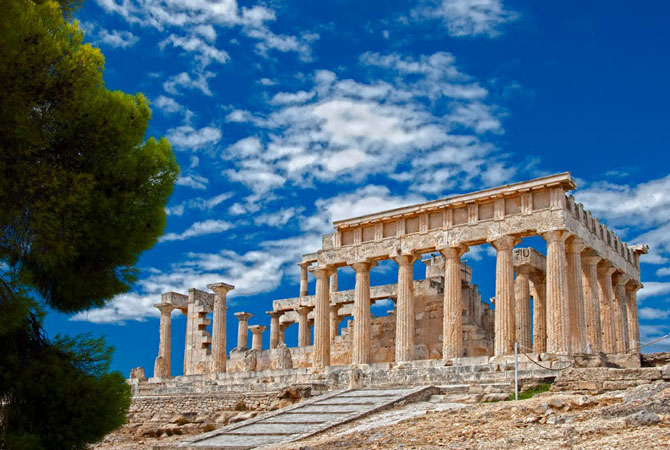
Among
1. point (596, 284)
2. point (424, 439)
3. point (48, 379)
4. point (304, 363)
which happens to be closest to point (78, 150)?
point (48, 379)

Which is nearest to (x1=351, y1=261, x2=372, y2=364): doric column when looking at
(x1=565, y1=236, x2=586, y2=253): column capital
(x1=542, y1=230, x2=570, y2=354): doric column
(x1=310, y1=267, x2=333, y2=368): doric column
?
(x1=310, y1=267, x2=333, y2=368): doric column

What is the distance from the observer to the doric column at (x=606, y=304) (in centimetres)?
3053

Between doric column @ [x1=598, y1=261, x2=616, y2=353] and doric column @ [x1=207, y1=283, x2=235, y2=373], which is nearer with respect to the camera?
doric column @ [x1=598, y1=261, x2=616, y2=353]

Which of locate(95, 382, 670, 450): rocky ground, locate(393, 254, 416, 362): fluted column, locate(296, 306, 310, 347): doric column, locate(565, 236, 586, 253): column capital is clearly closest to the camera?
locate(95, 382, 670, 450): rocky ground

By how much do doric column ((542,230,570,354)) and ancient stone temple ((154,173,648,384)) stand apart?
0.03m

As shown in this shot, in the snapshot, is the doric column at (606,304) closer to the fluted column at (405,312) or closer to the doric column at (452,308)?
the doric column at (452,308)

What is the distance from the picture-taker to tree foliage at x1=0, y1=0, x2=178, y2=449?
38.7 feet

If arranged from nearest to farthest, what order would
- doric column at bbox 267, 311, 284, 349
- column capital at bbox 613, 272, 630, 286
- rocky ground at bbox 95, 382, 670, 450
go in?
rocky ground at bbox 95, 382, 670, 450 < column capital at bbox 613, 272, 630, 286 < doric column at bbox 267, 311, 284, 349

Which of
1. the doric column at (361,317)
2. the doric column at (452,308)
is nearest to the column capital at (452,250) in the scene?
the doric column at (452,308)

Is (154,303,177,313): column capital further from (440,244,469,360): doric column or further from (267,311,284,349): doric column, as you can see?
(440,244,469,360): doric column

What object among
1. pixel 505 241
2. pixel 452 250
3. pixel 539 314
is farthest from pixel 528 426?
pixel 539 314

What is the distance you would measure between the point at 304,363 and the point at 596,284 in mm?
15645

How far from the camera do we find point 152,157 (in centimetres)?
1322

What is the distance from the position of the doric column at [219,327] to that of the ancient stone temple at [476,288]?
52 mm
